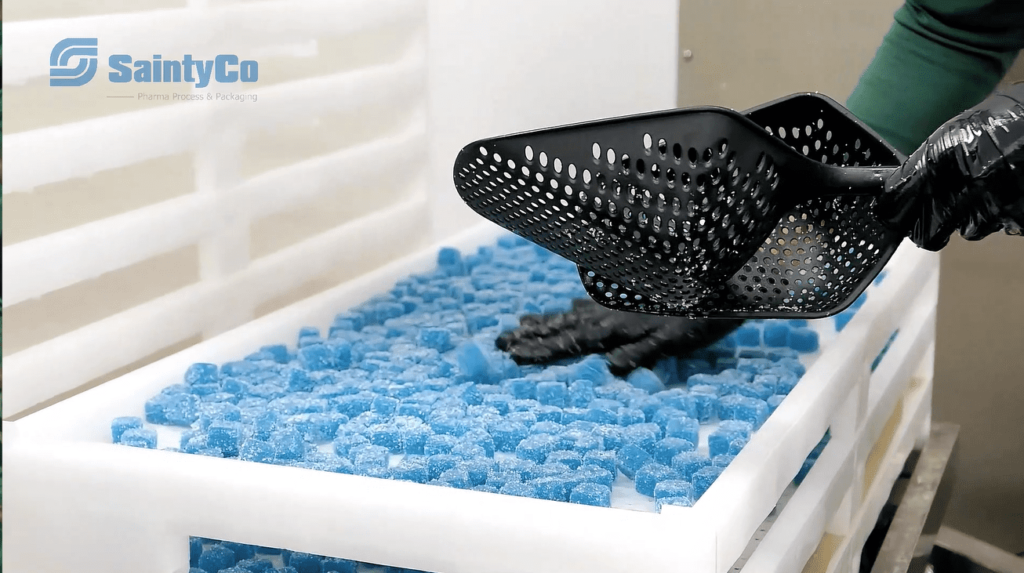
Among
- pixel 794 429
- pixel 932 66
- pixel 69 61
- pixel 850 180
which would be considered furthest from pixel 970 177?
pixel 69 61

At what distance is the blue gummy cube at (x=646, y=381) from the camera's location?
876 mm

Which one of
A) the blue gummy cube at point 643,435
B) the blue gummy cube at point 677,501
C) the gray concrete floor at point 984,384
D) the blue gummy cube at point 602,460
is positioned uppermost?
the blue gummy cube at point 643,435

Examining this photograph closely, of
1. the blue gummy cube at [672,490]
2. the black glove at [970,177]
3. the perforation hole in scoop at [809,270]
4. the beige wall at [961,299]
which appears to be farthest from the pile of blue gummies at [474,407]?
the beige wall at [961,299]

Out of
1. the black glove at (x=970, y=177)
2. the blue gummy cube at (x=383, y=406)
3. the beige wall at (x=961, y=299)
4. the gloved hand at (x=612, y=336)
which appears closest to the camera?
the black glove at (x=970, y=177)

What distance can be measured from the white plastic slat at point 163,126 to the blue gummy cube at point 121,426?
221 mm

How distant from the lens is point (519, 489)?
2.07ft

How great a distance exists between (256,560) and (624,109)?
4.17ft

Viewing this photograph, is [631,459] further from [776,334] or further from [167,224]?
[167,224]

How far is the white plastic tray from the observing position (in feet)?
1.71

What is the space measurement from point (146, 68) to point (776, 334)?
2.22 feet

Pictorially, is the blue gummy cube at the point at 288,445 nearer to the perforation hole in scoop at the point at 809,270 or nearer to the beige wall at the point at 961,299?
the perforation hole in scoop at the point at 809,270

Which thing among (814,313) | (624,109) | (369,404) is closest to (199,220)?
(369,404)

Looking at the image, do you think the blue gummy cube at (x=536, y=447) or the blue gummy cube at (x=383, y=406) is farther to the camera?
the blue gummy cube at (x=383, y=406)

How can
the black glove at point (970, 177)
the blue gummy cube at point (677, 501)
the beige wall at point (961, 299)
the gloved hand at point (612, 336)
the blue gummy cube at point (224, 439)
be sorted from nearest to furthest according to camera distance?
the black glove at point (970, 177) < the blue gummy cube at point (677, 501) < the blue gummy cube at point (224, 439) < the gloved hand at point (612, 336) < the beige wall at point (961, 299)
